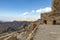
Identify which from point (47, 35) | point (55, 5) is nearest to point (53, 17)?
point (55, 5)

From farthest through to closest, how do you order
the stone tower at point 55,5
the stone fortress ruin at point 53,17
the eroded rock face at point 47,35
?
the stone tower at point 55,5 → the stone fortress ruin at point 53,17 → the eroded rock face at point 47,35

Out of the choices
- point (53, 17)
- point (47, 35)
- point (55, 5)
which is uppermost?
point (55, 5)

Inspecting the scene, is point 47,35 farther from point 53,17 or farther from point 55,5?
point 55,5

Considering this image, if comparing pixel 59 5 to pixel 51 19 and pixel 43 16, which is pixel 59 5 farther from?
pixel 51 19

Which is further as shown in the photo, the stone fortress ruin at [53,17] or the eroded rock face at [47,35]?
the stone fortress ruin at [53,17]

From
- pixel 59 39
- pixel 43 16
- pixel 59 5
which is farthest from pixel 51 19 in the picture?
pixel 59 39

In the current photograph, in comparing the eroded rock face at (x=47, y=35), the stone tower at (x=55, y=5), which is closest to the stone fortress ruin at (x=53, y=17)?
the stone tower at (x=55, y=5)

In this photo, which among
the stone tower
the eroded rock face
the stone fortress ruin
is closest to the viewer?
the eroded rock face

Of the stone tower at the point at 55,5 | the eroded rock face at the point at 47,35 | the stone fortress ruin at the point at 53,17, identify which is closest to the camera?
the eroded rock face at the point at 47,35

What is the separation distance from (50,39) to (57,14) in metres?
14.5

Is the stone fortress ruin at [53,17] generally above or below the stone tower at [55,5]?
below

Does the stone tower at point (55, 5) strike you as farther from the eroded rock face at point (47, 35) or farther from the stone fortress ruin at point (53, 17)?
the eroded rock face at point (47, 35)

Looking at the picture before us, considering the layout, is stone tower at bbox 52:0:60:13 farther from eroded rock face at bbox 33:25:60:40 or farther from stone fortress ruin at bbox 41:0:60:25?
eroded rock face at bbox 33:25:60:40

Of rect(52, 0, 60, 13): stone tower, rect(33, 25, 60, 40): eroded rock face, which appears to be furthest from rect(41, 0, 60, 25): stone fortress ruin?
rect(33, 25, 60, 40): eroded rock face
